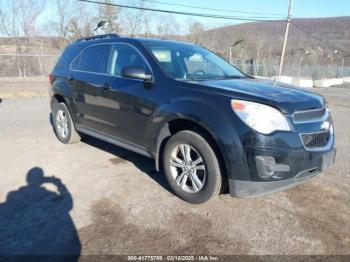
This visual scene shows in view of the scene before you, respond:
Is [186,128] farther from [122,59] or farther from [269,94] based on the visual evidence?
[122,59]

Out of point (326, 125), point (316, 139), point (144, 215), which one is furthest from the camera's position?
point (326, 125)

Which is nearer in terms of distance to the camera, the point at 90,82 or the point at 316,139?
the point at 316,139

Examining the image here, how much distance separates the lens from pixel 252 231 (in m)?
3.10

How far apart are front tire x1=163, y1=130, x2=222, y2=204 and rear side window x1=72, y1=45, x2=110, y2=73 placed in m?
1.81

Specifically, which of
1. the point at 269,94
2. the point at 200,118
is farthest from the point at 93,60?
the point at 269,94

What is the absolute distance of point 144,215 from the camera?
11.1 feet

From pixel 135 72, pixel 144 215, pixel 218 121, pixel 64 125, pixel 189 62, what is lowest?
pixel 144 215

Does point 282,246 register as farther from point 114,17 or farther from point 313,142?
point 114,17

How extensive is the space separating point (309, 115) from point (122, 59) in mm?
2543

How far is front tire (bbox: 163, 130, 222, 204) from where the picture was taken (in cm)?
329

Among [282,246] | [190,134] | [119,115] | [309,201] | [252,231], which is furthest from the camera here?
[119,115]

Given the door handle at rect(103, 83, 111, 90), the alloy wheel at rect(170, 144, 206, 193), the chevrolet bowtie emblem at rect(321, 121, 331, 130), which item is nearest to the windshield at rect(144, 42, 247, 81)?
the door handle at rect(103, 83, 111, 90)

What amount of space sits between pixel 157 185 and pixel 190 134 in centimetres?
103

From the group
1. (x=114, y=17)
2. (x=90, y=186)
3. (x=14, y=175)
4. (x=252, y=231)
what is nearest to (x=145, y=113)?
(x=90, y=186)
